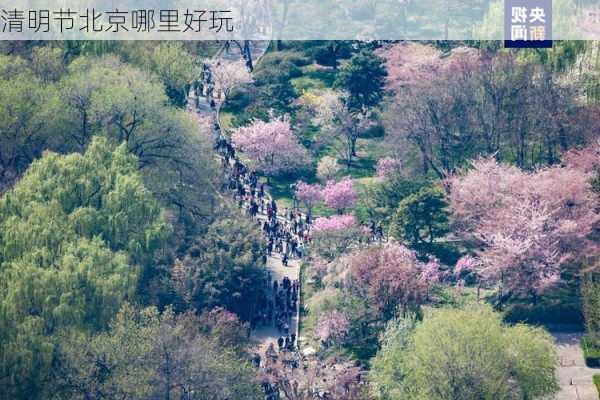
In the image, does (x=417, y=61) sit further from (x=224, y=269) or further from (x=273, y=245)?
(x=224, y=269)

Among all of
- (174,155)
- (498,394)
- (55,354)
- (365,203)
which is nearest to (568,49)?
(365,203)

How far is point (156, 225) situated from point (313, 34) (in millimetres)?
44151

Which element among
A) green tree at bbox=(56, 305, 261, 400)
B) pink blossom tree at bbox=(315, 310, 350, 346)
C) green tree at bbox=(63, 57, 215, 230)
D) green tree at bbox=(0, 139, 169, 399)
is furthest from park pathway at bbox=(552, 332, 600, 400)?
green tree at bbox=(63, 57, 215, 230)

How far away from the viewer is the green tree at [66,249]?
77.6 meters

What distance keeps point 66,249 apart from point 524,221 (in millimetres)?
24204

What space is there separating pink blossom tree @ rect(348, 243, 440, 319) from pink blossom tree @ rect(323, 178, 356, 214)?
40.4 feet

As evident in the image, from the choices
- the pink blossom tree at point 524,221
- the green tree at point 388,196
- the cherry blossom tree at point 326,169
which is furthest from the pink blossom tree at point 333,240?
the cherry blossom tree at point 326,169

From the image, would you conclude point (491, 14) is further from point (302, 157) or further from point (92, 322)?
point (92, 322)

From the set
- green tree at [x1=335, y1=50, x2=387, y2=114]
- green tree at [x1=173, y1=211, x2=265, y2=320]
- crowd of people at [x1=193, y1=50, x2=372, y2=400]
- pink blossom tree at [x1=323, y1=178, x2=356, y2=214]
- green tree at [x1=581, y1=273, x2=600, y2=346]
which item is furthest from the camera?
green tree at [x1=335, y1=50, x2=387, y2=114]

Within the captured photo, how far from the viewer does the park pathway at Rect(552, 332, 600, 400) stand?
8325 cm

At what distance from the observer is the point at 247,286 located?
89625 millimetres

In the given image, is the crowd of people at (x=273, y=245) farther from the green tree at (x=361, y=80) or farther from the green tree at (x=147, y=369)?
the green tree at (x=361, y=80)

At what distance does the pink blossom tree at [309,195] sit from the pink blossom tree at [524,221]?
8.38 m

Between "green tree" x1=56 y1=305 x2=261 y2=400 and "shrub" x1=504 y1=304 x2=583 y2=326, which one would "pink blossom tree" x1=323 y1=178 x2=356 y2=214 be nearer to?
"shrub" x1=504 y1=304 x2=583 y2=326
